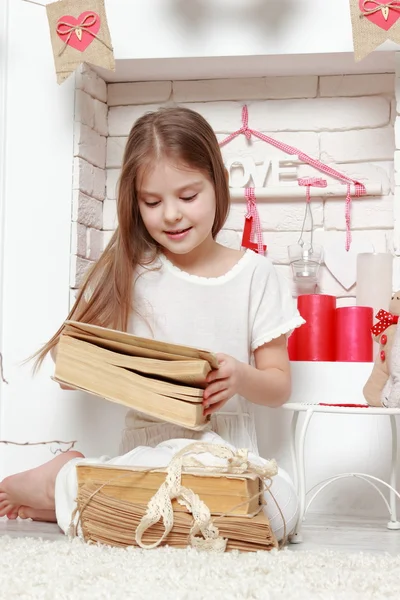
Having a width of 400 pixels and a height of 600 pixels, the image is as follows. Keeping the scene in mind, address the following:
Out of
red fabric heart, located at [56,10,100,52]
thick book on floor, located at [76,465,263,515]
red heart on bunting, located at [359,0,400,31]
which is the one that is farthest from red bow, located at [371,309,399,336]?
red fabric heart, located at [56,10,100,52]

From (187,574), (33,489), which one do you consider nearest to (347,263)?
(33,489)

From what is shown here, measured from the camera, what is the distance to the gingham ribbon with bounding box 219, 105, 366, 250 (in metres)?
2.09

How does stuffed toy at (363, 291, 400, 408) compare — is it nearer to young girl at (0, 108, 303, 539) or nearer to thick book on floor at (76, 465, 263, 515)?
young girl at (0, 108, 303, 539)

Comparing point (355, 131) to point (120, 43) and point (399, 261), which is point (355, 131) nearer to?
point (399, 261)

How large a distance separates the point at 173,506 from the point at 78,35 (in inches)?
42.4

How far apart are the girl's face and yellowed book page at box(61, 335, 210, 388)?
326mm

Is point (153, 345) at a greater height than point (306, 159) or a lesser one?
lesser

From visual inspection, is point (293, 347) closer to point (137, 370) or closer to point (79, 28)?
point (137, 370)

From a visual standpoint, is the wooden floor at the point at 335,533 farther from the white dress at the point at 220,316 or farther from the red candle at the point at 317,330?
the red candle at the point at 317,330

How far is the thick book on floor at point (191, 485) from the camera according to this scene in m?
1.25

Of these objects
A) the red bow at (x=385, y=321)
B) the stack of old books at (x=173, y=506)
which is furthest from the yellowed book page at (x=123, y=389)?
the red bow at (x=385, y=321)

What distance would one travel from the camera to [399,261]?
190 cm

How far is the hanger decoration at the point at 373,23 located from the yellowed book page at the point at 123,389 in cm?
87

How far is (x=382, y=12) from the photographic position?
1.73 m
